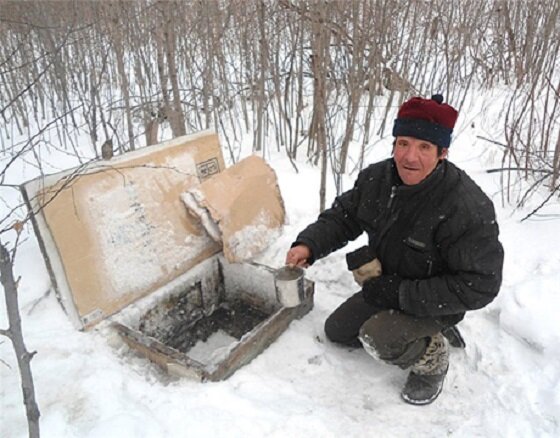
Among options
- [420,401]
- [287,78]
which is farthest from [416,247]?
[287,78]

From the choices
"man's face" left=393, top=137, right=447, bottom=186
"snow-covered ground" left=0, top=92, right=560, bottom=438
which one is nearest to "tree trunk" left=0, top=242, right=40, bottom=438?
"snow-covered ground" left=0, top=92, right=560, bottom=438

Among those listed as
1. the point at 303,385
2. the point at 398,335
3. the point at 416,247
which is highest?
the point at 416,247

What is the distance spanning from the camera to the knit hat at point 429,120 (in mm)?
1771

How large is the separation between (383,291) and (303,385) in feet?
1.87

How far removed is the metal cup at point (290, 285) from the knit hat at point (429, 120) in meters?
0.83

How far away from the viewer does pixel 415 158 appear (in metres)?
1.82

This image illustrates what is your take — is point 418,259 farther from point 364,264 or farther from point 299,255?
point 299,255

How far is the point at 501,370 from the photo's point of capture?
82.0 inches

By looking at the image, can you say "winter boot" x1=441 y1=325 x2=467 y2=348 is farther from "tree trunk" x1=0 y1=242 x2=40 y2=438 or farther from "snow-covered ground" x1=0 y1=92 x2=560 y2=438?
"tree trunk" x1=0 y1=242 x2=40 y2=438

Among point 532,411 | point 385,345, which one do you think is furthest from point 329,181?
point 532,411

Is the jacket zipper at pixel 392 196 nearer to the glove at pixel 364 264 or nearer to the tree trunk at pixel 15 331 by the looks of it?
the glove at pixel 364 264

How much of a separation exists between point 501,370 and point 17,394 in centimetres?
209

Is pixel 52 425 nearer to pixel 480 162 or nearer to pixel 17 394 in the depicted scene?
pixel 17 394

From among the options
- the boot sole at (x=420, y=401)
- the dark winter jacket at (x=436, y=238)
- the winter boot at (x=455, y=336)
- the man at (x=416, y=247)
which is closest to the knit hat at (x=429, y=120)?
the man at (x=416, y=247)
